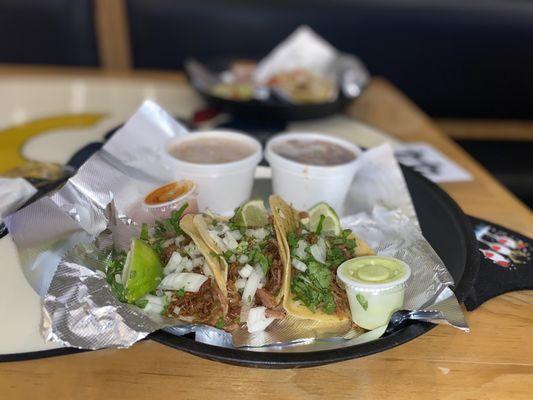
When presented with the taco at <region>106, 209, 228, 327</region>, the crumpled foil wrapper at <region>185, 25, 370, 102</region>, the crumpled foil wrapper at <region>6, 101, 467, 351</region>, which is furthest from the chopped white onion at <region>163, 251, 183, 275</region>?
the crumpled foil wrapper at <region>185, 25, 370, 102</region>

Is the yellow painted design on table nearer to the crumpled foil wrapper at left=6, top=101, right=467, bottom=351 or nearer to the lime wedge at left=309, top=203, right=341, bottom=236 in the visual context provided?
the crumpled foil wrapper at left=6, top=101, right=467, bottom=351

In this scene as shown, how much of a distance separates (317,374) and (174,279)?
0.32 m

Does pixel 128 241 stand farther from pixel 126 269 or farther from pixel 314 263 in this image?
pixel 314 263

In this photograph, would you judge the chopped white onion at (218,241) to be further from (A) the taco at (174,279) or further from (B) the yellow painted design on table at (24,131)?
(B) the yellow painted design on table at (24,131)

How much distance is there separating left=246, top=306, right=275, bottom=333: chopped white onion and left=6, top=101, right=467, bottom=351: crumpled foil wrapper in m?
0.01

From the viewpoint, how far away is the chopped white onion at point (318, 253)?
1.18 m

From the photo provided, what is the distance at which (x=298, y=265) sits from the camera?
3.79ft

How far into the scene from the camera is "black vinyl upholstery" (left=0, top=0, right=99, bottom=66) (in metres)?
3.37

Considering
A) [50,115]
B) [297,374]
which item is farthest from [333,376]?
[50,115]

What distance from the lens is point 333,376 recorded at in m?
1.02

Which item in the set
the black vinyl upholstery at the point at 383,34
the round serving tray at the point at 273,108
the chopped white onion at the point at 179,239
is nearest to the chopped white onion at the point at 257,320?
the chopped white onion at the point at 179,239

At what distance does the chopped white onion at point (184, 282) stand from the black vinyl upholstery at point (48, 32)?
8.90 feet

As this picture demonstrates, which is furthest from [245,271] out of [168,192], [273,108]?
[273,108]

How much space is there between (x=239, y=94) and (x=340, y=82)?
501mm
